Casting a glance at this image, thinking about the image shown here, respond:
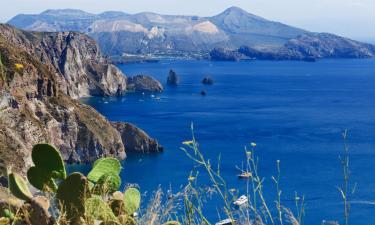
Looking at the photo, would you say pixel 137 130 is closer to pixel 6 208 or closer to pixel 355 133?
pixel 355 133

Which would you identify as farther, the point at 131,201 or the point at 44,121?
the point at 44,121

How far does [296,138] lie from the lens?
194 feet

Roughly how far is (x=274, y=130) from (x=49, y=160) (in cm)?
6078

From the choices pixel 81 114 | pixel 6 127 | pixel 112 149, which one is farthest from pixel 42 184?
pixel 81 114

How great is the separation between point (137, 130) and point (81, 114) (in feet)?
17.4

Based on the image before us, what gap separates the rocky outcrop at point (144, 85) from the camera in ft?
349

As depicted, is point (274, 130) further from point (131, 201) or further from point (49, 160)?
point (49, 160)

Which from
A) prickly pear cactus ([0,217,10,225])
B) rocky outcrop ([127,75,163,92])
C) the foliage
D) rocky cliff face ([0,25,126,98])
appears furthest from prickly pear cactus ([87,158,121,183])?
rocky outcrop ([127,75,163,92])

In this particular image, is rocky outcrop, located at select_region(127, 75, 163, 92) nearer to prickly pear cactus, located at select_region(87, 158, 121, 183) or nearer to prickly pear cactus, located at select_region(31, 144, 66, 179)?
prickly pear cactus, located at select_region(87, 158, 121, 183)

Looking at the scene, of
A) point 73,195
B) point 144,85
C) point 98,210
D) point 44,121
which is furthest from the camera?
point 144,85

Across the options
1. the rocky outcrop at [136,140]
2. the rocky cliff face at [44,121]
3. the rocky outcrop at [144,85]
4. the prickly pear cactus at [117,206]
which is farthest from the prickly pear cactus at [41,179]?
the rocky outcrop at [144,85]

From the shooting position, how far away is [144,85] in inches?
4247

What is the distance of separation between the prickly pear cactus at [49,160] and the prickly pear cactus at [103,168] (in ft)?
0.56

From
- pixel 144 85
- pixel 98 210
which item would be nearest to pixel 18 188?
pixel 98 210
